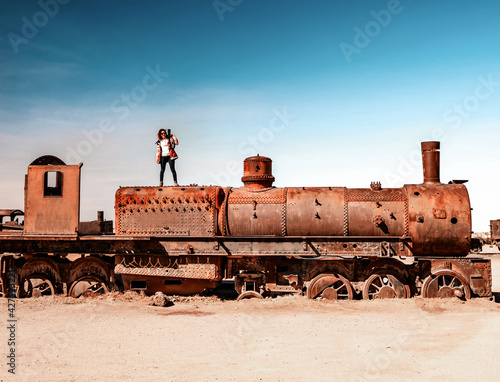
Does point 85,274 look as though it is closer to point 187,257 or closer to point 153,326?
point 187,257

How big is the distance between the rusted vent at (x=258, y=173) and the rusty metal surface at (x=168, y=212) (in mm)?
1183

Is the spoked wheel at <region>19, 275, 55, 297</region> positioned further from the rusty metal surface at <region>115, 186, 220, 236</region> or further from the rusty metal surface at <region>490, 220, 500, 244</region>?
the rusty metal surface at <region>490, 220, 500, 244</region>

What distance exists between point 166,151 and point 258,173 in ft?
9.51

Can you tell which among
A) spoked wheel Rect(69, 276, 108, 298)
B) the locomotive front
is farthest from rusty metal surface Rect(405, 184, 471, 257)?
spoked wheel Rect(69, 276, 108, 298)

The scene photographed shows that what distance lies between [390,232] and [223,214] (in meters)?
4.57

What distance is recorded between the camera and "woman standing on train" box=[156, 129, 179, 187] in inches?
558

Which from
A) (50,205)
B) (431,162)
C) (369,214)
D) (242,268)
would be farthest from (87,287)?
(431,162)

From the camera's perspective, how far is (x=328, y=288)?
12484mm

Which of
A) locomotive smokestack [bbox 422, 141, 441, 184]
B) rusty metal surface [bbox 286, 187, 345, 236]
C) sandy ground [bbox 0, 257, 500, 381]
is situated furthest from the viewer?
locomotive smokestack [bbox 422, 141, 441, 184]

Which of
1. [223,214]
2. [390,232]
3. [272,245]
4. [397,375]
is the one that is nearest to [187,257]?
[223,214]

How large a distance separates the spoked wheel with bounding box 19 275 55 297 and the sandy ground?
0.69 metres

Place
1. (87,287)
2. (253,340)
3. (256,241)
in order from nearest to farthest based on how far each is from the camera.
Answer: (253,340), (256,241), (87,287)

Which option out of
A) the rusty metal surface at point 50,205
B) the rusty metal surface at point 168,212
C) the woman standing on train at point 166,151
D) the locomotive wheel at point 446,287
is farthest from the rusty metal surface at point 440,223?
the rusty metal surface at point 50,205

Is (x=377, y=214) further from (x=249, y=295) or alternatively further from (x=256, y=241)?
(x=249, y=295)
